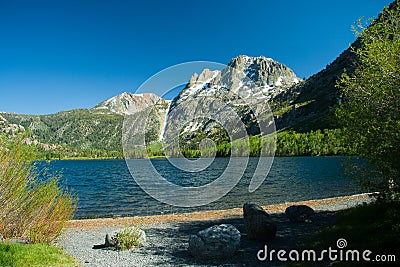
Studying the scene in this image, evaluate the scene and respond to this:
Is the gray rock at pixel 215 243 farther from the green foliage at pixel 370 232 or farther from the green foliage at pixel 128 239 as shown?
the green foliage at pixel 128 239

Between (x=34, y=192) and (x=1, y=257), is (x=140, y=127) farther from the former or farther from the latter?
(x=1, y=257)

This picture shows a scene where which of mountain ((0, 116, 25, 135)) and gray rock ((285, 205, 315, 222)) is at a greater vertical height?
mountain ((0, 116, 25, 135))

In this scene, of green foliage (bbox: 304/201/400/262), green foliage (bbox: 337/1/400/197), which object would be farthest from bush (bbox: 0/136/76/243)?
green foliage (bbox: 337/1/400/197)

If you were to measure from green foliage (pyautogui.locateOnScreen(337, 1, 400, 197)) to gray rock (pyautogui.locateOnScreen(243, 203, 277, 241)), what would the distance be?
5.06 metres

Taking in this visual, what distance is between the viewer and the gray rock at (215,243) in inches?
501

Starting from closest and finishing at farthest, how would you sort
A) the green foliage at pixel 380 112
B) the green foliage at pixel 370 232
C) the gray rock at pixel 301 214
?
the green foliage at pixel 370 232 < the green foliage at pixel 380 112 < the gray rock at pixel 301 214

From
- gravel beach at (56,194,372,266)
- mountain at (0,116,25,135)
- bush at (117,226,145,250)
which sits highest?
mountain at (0,116,25,135)

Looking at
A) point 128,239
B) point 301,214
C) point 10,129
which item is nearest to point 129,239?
point 128,239

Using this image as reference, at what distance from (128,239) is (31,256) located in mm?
4495

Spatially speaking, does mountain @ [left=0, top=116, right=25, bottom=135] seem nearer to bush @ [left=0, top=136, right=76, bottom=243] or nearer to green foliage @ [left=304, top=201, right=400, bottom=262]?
bush @ [left=0, top=136, right=76, bottom=243]

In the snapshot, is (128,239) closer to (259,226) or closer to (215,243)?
(215,243)

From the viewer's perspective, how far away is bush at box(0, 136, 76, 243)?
41.5 feet

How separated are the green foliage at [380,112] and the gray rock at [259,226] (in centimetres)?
506

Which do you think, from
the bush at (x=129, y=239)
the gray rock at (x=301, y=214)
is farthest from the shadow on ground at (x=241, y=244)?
the bush at (x=129, y=239)
